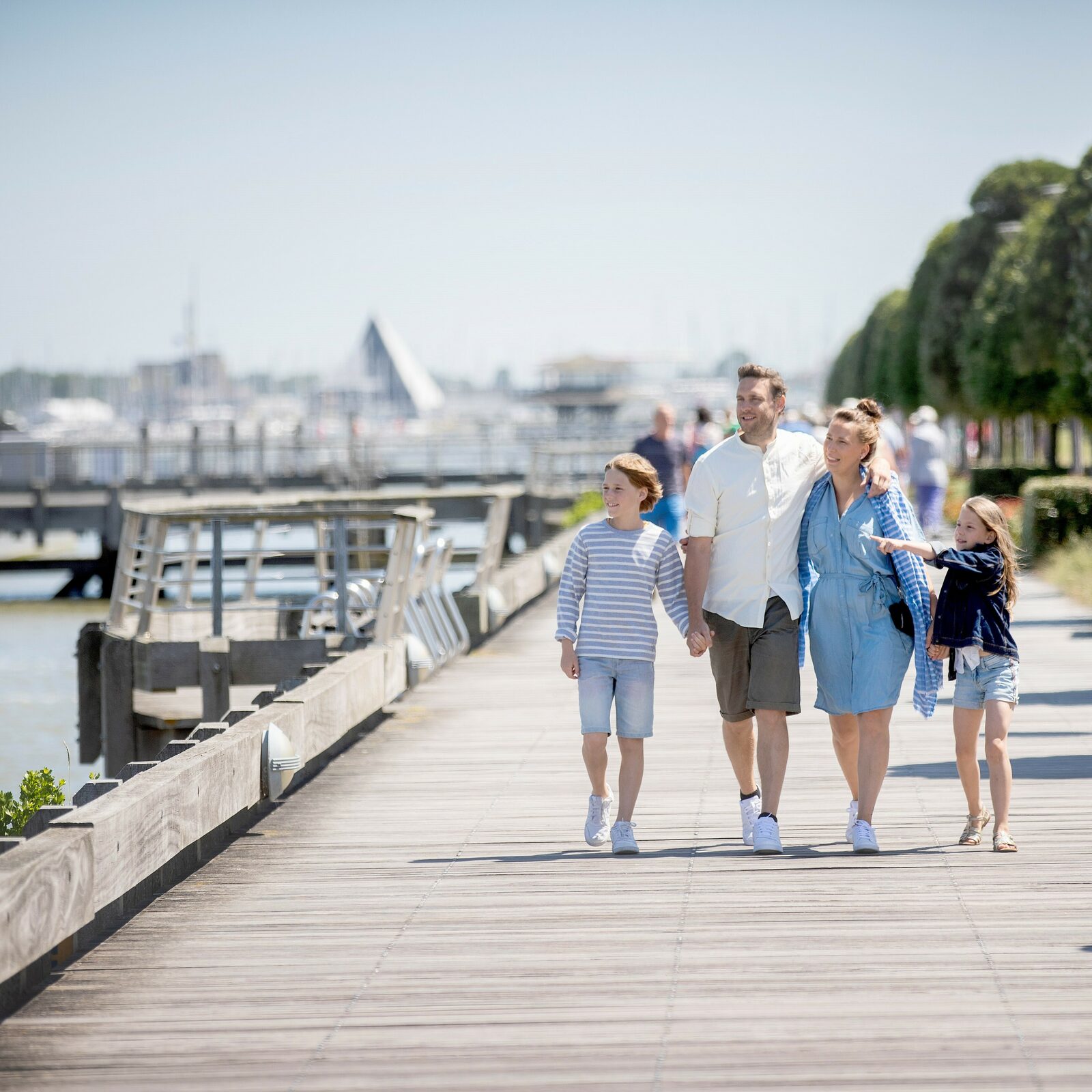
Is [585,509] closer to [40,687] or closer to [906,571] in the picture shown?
[40,687]

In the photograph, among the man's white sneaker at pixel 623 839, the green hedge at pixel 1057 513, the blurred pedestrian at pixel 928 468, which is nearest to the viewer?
the man's white sneaker at pixel 623 839

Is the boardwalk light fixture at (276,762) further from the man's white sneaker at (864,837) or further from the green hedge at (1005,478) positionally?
the green hedge at (1005,478)

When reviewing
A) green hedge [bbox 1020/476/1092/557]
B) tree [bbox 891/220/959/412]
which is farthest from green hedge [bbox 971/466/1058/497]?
tree [bbox 891/220/959/412]

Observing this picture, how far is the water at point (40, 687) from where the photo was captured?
20547mm

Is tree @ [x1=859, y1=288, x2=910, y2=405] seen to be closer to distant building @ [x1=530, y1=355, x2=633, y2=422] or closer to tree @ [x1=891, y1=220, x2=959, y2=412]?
tree @ [x1=891, y1=220, x2=959, y2=412]

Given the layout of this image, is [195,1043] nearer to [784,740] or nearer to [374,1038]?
[374,1038]

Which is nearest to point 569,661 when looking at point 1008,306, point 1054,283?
point 1054,283

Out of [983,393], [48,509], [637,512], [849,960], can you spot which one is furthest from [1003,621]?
[48,509]

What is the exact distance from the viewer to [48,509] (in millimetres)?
52031

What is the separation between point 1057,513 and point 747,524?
16.4 metres

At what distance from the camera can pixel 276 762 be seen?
8.12 m

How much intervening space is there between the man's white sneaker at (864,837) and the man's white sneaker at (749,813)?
1.30 ft

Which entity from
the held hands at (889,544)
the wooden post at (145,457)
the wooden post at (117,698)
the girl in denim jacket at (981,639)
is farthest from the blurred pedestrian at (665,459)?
the wooden post at (145,457)

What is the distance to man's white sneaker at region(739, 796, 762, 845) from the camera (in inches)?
295
